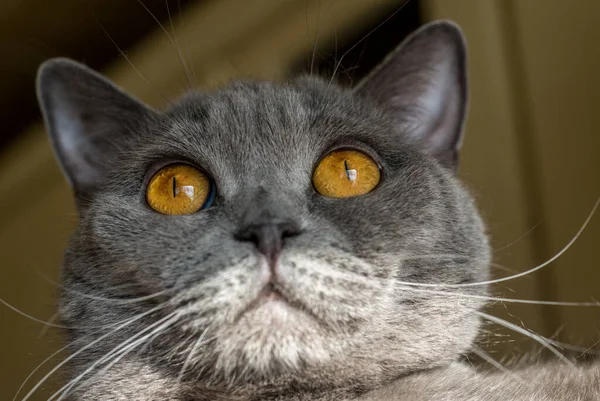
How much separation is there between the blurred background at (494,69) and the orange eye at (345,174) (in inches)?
13.4

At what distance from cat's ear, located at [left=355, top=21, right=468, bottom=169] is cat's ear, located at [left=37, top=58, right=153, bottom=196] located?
471 millimetres

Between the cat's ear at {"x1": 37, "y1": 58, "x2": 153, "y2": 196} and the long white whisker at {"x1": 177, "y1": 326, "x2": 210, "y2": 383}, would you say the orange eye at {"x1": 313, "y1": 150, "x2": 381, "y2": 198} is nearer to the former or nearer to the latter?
the long white whisker at {"x1": 177, "y1": 326, "x2": 210, "y2": 383}

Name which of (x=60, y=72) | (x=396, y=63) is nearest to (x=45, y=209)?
(x=60, y=72)

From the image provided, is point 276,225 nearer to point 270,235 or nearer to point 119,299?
point 270,235

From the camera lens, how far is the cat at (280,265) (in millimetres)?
738

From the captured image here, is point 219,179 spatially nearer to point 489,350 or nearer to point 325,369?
point 325,369

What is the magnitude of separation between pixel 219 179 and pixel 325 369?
316mm

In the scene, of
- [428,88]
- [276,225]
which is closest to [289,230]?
[276,225]

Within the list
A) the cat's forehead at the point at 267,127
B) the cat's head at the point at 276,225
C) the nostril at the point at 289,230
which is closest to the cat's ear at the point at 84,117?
the cat's head at the point at 276,225

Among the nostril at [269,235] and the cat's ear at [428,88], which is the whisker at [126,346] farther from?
the cat's ear at [428,88]

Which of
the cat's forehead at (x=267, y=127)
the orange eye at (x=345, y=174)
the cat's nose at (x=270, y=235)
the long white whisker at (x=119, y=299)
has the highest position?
the cat's forehead at (x=267, y=127)

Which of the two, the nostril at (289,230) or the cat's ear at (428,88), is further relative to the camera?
the cat's ear at (428,88)

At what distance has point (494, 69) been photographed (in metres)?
1.69

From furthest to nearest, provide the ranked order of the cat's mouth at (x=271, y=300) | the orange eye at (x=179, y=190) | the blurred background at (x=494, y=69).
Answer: the blurred background at (x=494, y=69), the orange eye at (x=179, y=190), the cat's mouth at (x=271, y=300)
